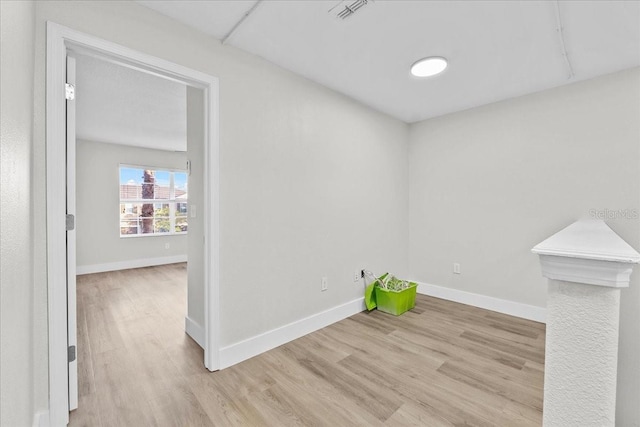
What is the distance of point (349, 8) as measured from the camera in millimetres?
1612

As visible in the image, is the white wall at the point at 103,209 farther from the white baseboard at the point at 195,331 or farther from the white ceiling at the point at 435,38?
the white ceiling at the point at 435,38

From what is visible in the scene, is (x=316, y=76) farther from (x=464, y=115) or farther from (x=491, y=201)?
(x=491, y=201)

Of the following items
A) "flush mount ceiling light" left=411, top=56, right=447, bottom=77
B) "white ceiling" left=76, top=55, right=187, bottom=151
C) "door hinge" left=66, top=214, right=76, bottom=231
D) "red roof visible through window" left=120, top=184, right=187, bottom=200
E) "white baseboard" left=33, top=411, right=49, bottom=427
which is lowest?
"white baseboard" left=33, top=411, right=49, bottom=427

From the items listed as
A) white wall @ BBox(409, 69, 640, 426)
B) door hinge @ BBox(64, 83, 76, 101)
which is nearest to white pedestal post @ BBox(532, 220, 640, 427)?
door hinge @ BBox(64, 83, 76, 101)

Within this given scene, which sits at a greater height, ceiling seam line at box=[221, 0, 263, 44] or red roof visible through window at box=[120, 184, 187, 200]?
ceiling seam line at box=[221, 0, 263, 44]

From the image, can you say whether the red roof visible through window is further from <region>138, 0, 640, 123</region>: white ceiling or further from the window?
<region>138, 0, 640, 123</region>: white ceiling

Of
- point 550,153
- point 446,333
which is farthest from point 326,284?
point 550,153

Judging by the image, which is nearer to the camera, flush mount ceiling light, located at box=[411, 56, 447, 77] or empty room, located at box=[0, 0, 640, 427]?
empty room, located at box=[0, 0, 640, 427]

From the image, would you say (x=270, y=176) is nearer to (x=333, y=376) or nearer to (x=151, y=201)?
(x=333, y=376)

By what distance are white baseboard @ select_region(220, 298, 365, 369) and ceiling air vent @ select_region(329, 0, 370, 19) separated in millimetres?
2246

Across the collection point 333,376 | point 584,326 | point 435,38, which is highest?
point 435,38

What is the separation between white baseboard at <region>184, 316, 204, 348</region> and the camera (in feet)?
7.30

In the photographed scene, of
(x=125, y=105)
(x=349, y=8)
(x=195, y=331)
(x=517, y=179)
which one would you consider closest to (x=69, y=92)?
(x=349, y=8)

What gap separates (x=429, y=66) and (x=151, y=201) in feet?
18.0
